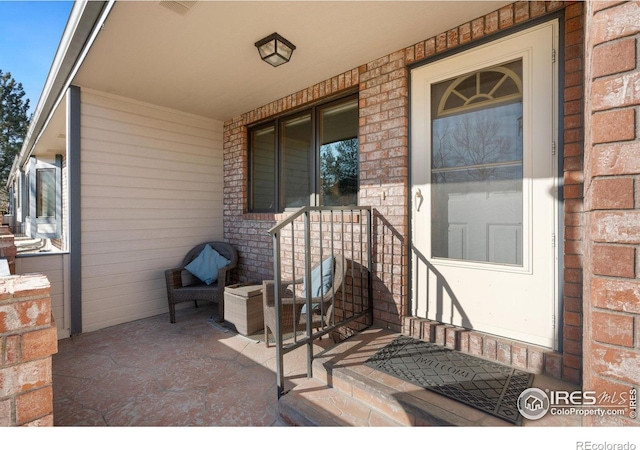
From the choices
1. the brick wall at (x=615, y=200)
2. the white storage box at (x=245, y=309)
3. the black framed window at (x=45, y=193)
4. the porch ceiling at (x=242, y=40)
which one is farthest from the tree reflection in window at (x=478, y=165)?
the black framed window at (x=45, y=193)

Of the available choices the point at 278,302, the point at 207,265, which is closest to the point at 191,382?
the point at 278,302

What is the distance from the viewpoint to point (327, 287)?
255 centimetres

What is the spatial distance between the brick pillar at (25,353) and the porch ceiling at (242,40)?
6.73 feet

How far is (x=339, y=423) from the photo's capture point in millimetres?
1646

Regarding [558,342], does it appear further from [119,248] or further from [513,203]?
[119,248]

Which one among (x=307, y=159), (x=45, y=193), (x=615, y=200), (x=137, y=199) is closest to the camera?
(x=615, y=200)

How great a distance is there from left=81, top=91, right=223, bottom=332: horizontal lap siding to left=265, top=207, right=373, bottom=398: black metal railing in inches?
67.2

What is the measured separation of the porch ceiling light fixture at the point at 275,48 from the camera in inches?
95.4

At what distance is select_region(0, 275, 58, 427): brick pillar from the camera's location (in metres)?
0.90

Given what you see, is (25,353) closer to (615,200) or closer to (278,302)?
(278,302)

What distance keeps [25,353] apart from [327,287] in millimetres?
1896
